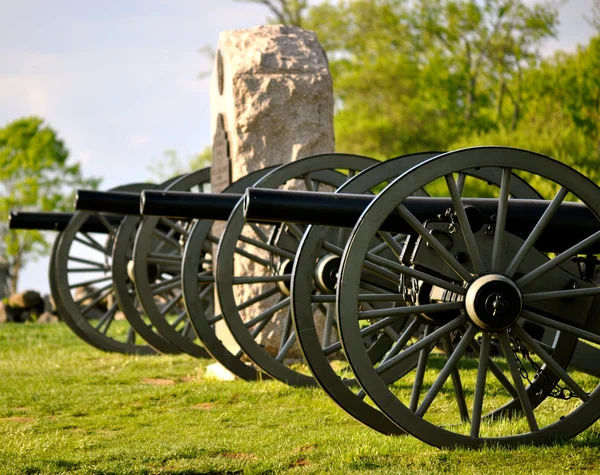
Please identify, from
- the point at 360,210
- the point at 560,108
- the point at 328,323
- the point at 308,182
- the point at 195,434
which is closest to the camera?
the point at 360,210

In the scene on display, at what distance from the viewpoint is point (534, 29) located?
33.7 m

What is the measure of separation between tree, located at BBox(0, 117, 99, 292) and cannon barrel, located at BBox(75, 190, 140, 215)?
91.6 ft

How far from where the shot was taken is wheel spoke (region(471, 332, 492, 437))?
5.01 meters

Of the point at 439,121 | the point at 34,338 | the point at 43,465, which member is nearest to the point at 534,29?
the point at 439,121

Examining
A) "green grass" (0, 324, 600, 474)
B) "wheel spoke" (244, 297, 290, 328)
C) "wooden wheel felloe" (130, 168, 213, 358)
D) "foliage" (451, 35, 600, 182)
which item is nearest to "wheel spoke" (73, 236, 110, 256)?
"wooden wheel felloe" (130, 168, 213, 358)

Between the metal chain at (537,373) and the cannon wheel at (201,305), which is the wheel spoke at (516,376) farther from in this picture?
the cannon wheel at (201,305)

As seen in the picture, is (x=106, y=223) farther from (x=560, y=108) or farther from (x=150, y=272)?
(x=560, y=108)

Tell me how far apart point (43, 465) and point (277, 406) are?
2.27m

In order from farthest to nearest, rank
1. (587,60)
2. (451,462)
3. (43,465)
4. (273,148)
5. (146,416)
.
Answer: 1. (587,60)
2. (273,148)
3. (146,416)
4. (43,465)
5. (451,462)

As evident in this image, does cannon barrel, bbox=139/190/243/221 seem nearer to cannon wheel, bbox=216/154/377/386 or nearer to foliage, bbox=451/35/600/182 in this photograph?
cannon wheel, bbox=216/154/377/386

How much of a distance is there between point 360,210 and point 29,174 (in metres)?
33.6

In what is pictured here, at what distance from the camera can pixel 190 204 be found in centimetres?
816

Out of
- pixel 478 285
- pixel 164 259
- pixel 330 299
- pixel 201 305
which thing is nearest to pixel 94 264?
→ pixel 164 259

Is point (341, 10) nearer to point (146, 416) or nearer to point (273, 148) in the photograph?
point (273, 148)
